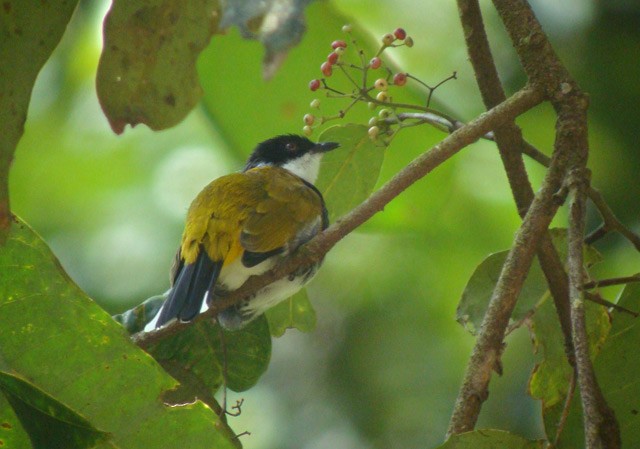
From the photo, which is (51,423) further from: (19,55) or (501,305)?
(501,305)

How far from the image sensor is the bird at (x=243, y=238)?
269cm

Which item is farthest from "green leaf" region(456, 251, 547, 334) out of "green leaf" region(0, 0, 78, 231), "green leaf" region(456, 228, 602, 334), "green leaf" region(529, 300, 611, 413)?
"green leaf" region(0, 0, 78, 231)

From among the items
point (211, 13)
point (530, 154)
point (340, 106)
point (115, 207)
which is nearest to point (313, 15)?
point (340, 106)

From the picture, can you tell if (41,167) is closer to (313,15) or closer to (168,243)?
(168,243)

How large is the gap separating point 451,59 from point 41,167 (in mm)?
1910

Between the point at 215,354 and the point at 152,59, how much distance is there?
94 centimetres

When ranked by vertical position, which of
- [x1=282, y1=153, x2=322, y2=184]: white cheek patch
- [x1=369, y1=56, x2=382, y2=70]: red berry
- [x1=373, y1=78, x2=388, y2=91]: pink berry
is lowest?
[x1=282, y1=153, x2=322, y2=184]: white cheek patch

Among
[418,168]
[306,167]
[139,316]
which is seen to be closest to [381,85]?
[418,168]

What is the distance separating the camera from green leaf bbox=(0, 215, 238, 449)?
183cm

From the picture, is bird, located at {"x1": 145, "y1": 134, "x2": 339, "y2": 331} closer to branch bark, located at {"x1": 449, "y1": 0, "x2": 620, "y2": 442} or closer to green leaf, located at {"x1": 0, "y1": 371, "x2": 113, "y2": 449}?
branch bark, located at {"x1": 449, "y1": 0, "x2": 620, "y2": 442}

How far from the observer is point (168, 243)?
4.80 meters

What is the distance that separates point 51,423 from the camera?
152 cm

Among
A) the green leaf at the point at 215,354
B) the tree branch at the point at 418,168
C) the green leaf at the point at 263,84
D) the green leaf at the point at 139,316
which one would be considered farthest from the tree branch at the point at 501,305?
the green leaf at the point at 263,84

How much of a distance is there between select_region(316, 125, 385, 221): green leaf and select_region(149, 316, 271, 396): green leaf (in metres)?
0.50
